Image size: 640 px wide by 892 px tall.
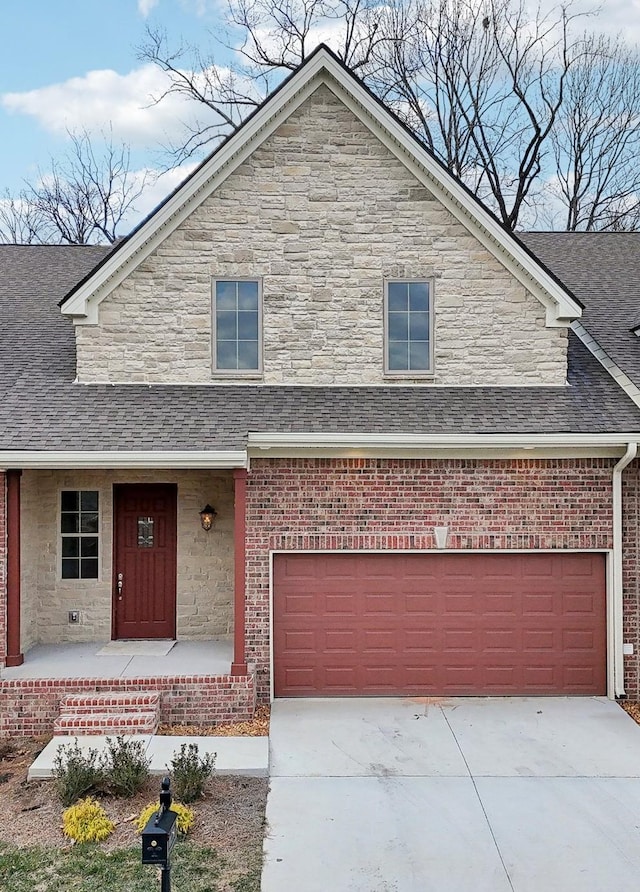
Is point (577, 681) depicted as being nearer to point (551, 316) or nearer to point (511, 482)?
point (511, 482)

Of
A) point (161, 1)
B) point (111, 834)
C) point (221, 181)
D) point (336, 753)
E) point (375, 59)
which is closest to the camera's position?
point (111, 834)

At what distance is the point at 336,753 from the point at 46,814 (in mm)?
2877

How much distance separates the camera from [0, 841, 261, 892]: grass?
5.08 metres

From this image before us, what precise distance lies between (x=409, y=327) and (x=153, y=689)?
19.2ft

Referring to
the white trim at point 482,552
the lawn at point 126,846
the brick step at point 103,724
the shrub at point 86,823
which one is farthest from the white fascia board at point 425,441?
the shrub at point 86,823

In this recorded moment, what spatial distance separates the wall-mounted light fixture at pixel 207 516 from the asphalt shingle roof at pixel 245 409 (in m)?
1.57

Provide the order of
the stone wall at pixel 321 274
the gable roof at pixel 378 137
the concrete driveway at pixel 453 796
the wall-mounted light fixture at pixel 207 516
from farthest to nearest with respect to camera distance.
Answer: the wall-mounted light fixture at pixel 207 516 → the stone wall at pixel 321 274 → the gable roof at pixel 378 137 → the concrete driveway at pixel 453 796

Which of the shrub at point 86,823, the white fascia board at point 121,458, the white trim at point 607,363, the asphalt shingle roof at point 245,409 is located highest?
the white trim at point 607,363

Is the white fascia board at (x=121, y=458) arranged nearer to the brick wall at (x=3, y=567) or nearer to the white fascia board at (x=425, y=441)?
the white fascia board at (x=425, y=441)

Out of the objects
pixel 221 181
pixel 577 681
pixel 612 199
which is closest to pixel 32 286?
pixel 221 181

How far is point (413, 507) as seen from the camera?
8992mm

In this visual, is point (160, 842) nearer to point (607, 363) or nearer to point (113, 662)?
point (113, 662)

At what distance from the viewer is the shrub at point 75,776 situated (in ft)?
20.5

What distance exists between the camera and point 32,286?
499 inches
